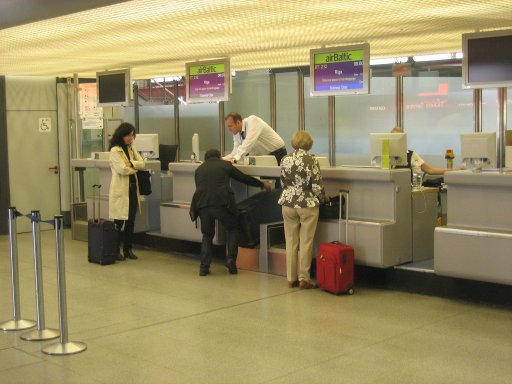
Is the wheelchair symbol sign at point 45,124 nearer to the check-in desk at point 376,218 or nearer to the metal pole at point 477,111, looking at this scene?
the check-in desk at point 376,218

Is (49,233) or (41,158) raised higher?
(41,158)

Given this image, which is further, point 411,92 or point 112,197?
point 411,92

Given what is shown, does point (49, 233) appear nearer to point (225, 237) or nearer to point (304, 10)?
point (225, 237)

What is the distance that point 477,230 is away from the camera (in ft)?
21.7

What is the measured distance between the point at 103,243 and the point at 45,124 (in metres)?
4.38

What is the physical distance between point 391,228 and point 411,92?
6170 millimetres

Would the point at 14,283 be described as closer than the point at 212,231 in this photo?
Yes

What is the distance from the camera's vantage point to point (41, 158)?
12664mm

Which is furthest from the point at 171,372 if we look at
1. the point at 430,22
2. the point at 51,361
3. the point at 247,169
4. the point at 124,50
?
the point at 124,50

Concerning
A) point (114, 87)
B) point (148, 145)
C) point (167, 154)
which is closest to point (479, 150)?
point (148, 145)

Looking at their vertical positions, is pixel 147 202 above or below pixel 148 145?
below

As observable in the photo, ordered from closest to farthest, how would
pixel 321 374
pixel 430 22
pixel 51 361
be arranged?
pixel 321 374, pixel 51 361, pixel 430 22

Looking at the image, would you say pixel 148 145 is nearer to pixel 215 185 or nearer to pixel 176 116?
pixel 215 185

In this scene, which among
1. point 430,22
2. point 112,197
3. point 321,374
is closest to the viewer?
point 321,374
